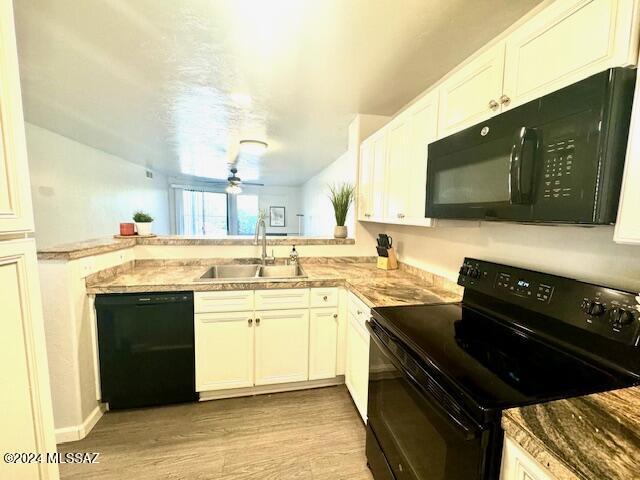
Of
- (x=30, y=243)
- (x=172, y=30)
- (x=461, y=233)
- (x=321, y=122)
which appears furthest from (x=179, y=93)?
(x=461, y=233)

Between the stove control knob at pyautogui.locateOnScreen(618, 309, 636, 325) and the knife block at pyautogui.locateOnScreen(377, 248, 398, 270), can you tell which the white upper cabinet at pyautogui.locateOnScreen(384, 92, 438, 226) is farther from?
the stove control knob at pyautogui.locateOnScreen(618, 309, 636, 325)

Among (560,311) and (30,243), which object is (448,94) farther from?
(30,243)

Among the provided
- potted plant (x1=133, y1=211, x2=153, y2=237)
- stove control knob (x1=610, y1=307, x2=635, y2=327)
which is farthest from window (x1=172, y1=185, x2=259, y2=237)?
stove control knob (x1=610, y1=307, x2=635, y2=327)

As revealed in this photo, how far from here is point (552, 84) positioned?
2.85 ft

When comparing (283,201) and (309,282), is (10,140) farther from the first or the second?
(283,201)

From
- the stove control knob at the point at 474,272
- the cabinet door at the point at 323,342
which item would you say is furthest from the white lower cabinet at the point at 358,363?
the stove control knob at the point at 474,272

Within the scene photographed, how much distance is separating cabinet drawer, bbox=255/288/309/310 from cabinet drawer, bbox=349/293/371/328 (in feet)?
1.12

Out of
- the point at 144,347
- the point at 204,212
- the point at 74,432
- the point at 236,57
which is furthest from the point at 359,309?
the point at 204,212

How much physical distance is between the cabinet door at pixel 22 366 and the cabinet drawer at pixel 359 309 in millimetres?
1376

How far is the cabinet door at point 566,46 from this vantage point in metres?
0.70

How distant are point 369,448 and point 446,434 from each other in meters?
0.81

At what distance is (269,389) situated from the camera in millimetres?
2105

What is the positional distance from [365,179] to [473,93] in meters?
1.31

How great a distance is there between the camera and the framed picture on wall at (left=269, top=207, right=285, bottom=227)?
27.7 feet
